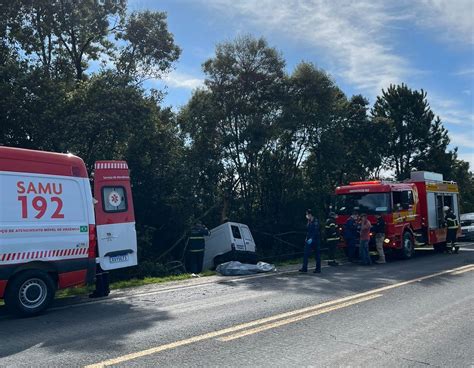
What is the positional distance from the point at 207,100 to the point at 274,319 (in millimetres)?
17441

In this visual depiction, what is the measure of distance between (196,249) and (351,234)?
528 cm

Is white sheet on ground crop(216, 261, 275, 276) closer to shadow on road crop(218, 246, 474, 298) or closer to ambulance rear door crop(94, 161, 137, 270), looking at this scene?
shadow on road crop(218, 246, 474, 298)

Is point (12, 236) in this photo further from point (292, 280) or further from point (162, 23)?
point (162, 23)

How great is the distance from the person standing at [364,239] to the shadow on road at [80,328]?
883cm

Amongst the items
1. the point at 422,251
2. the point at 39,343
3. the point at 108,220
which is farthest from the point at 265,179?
the point at 39,343

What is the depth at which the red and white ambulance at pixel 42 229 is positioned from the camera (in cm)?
784

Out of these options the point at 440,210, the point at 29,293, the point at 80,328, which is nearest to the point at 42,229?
the point at 29,293

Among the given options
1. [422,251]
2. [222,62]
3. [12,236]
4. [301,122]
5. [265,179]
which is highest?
[222,62]

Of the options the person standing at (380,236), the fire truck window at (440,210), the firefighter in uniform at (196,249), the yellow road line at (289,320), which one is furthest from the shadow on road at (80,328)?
the fire truck window at (440,210)

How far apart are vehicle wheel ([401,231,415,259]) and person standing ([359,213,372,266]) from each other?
2144mm

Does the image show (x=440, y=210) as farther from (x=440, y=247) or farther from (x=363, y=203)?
(x=363, y=203)

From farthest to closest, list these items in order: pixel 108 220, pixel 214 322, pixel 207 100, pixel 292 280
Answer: pixel 207 100 → pixel 292 280 → pixel 108 220 → pixel 214 322

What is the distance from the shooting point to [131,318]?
7723 mm

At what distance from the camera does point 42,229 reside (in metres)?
8.25
